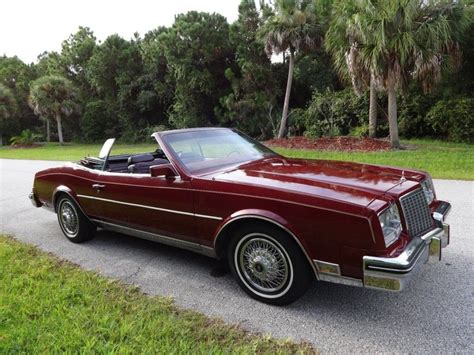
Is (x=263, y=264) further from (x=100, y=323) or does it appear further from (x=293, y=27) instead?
(x=293, y=27)

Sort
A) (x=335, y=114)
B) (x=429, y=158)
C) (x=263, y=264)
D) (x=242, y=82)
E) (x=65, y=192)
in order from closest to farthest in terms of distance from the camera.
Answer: (x=263, y=264)
(x=65, y=192)
(x=429, y=158)
(x=335, y=114)
(x=242, y=82)

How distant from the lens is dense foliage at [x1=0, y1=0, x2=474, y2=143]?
46.8 ft

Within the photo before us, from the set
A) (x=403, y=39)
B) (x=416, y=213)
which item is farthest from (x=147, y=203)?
(x=403, y=39)

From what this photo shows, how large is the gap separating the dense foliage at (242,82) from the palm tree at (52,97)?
0.33 feet

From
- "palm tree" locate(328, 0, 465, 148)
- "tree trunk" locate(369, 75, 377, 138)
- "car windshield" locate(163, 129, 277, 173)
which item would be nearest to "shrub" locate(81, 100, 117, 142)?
"tree trunk" locate(369, 75, 377, 138)

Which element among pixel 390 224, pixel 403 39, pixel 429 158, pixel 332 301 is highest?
pixel 403 39

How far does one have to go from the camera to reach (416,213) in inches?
119

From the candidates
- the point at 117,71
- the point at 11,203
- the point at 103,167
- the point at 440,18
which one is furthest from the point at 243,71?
the point at 103,167

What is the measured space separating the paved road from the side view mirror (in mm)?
1053

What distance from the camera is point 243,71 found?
2148cm

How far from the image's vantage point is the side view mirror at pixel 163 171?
3.60m

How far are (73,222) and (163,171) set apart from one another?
7.09 feet

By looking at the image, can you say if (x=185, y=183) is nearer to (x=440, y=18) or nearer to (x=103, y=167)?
(x=103, y=167)

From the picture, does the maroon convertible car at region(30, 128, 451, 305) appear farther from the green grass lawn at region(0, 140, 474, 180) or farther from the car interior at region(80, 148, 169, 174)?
the green grass lawn at region(0, 140, 474, 180)
